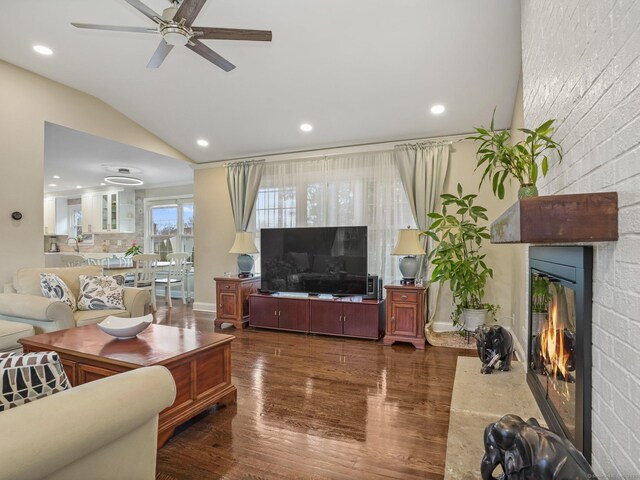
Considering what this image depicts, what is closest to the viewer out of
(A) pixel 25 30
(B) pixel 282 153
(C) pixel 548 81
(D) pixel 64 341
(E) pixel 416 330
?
(C) pixel 548 81

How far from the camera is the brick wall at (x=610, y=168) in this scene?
892 mm

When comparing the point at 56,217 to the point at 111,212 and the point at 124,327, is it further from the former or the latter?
the point at 124,327

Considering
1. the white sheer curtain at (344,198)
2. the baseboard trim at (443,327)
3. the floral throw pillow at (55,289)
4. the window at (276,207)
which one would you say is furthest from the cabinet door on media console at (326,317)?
the floral throw pillow at (55,289)

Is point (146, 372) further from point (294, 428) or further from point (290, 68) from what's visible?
point (290, 68)

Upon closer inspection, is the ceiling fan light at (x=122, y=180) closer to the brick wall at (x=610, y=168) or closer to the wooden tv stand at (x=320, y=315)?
the wooden tv stand at (x=320, y=315)

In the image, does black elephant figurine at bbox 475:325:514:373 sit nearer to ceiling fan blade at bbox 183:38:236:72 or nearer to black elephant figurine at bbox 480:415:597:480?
black elephant figurine at bbox 480:415:597:480

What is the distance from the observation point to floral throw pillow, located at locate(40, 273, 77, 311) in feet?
11.6

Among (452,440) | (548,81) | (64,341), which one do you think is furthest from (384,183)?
(64,341)

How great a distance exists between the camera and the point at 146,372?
131 cm

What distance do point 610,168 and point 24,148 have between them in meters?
5.04

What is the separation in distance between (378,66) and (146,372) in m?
3.30

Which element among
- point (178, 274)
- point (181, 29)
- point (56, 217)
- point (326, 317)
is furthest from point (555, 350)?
point (56, 217)

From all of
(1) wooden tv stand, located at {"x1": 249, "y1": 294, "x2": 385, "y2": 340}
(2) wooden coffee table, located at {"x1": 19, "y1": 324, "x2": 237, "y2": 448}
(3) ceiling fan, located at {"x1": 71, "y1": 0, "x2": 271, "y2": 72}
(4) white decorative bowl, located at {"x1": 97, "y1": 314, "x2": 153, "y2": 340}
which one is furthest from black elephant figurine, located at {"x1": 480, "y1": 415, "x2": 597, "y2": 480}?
(1) wooden tv stand, located at {"x1": 249, "y1": 294, "x2": 385, "y2": 340}

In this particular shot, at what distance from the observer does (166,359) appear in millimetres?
2139
